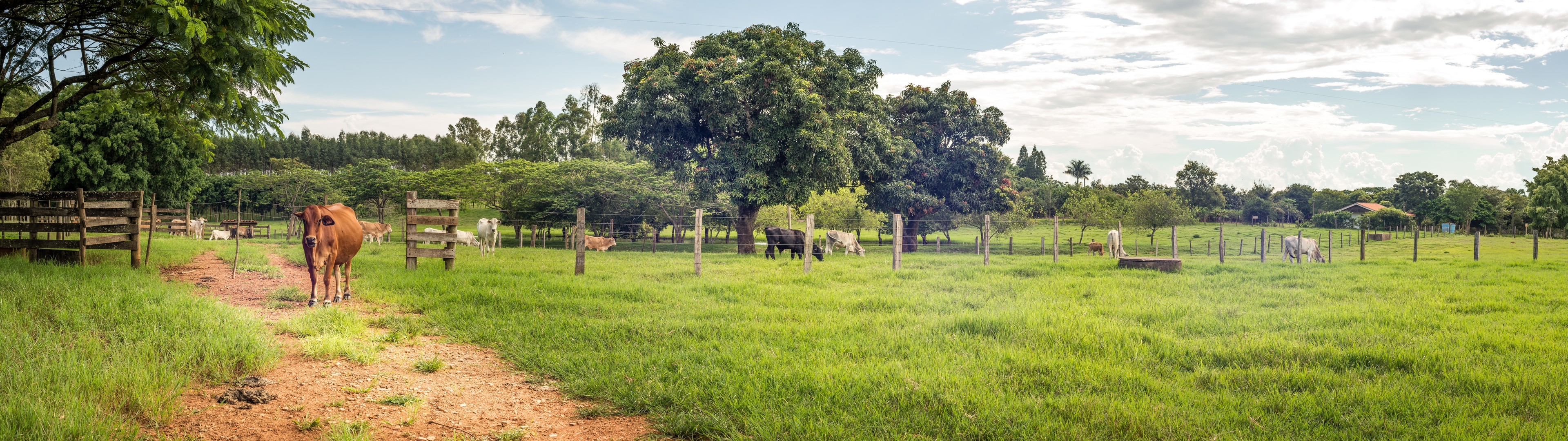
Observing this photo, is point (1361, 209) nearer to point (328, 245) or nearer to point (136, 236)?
point (328, 245)

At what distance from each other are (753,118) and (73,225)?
49.4ft

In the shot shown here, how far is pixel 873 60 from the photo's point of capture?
78.2ft

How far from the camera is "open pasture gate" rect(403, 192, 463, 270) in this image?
40.1ft

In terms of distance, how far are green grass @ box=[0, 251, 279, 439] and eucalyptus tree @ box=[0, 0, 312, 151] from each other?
3.02 m

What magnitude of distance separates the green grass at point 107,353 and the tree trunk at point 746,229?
14276 millimetres

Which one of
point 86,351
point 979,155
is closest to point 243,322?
point 86,351

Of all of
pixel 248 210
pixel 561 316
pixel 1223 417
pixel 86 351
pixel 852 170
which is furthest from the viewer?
pixel 248 210

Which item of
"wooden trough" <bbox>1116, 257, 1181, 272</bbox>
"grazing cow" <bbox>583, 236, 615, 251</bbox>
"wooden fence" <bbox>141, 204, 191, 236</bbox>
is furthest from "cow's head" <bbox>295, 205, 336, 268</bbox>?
"wooden fence" <bbox>141, 204, 191, 236</bbox>

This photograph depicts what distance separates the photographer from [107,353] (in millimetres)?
5262

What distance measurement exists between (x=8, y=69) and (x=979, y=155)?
88.7ft

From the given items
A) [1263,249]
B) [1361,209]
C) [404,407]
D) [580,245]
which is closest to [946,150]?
[1263,249]

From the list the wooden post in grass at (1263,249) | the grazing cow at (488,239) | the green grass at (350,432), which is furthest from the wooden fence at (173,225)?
the wooden post in grass at (1263,249)

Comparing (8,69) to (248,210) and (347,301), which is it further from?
(248,210)

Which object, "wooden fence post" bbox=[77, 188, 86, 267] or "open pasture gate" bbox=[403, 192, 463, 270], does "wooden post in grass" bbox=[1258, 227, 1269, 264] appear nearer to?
"open pasture gate" bbox=[403, 192, 463, 270]
